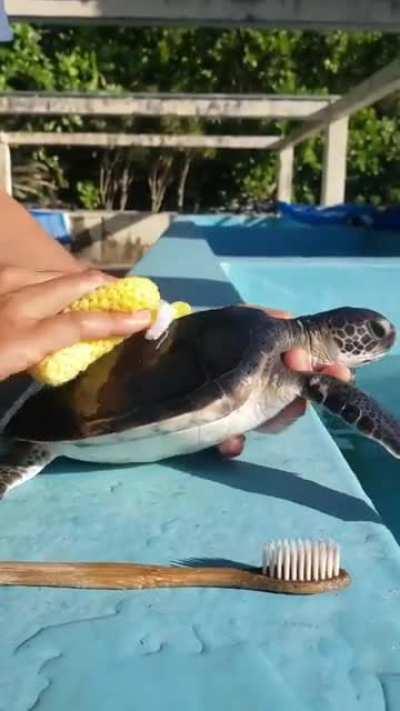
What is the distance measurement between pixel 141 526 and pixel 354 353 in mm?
647

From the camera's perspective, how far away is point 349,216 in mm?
7000

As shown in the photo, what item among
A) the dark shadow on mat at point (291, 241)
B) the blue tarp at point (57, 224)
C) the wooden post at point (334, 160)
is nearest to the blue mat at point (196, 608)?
the dark shadow on mat at point (291, 241)

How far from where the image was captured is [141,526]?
Result: 1.31 meters

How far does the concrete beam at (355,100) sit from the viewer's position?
17.1 feet

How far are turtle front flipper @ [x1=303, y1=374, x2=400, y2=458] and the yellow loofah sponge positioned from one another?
248 millimetres

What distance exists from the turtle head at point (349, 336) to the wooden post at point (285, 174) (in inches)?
298

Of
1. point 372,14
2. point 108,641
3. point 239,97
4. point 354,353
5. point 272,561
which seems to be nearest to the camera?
point 108,641

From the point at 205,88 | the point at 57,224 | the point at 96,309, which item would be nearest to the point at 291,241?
the point at 57,224

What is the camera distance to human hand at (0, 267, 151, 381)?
44.5 inches

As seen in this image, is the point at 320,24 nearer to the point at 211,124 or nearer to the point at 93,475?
the point at 93,475

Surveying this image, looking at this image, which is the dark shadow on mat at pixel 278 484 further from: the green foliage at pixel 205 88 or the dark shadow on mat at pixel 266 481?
the green foliage at pixel 205 88

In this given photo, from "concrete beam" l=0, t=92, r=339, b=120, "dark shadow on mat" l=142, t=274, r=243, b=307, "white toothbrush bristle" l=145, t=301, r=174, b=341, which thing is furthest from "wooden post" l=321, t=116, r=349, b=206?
"white toothbrush bristle" l=145, t=301, r=174, b=341

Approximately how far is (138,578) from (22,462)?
15.7 inches

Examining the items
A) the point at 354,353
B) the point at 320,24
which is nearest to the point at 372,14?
the point at 320,24
